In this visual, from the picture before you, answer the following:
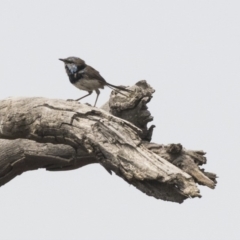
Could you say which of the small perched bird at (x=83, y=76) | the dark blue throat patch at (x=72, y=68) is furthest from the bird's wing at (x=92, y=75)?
the dark blue throat patch at (x=72, y=68)

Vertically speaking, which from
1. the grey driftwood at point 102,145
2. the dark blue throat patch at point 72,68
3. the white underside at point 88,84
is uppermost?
the dark blue throat patch at point 72,68

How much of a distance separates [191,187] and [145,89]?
1791mm

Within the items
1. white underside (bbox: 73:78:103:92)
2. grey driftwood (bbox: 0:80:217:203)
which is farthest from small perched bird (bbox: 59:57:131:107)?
grey driftwood (bbox: 0:80:217:203)

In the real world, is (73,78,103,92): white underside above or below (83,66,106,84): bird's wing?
below

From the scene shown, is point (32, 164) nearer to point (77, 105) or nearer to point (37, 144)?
point (37, 144)

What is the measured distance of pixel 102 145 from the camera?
5398 millimetres

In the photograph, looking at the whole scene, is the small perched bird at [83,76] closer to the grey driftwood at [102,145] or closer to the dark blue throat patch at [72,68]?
the dark blue throat patch at [72,68]

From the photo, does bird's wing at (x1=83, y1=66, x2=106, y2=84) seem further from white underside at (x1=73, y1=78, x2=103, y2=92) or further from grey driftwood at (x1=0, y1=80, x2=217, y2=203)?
grey driftwood at (x1=0, y1=80, x2=217, y2=203)

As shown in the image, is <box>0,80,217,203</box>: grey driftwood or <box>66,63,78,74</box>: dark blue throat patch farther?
<box>66,63,78,74</box>: dark blue throat patch

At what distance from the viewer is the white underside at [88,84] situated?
21.7 ft

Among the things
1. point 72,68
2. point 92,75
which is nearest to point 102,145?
point 92,75

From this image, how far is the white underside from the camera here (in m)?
6.62

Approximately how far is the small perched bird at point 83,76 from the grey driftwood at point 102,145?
0.54ft

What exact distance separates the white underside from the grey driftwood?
18cm
